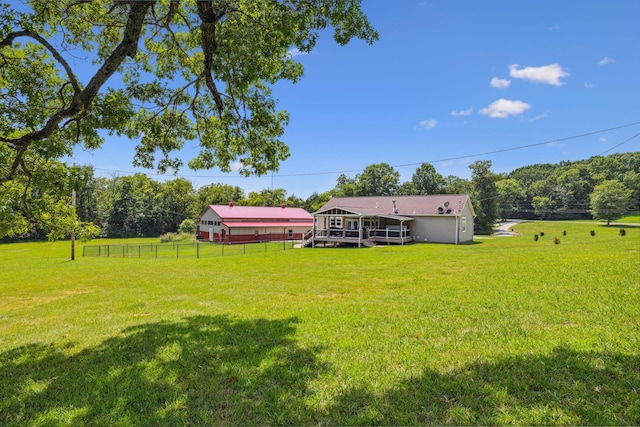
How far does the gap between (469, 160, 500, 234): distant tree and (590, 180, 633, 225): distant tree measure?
1405 cm

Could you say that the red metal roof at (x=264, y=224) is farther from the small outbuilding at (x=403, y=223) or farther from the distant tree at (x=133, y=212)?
the distant tree at (x=133, y=212)

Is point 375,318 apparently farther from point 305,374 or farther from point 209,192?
point 209,192

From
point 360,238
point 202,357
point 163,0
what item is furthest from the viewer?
point 360,238

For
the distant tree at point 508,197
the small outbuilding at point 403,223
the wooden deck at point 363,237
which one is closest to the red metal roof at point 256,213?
the small outbuilding at point 403,223

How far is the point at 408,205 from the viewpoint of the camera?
32.3 m

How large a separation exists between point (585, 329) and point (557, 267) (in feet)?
18.5

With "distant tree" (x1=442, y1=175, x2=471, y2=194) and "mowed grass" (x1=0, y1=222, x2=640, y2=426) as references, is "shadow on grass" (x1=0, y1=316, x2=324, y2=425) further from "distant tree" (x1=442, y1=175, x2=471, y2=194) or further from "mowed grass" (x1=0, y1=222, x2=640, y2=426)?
"distant tree" (x1=442, y1=175, x2=471, y2=194)

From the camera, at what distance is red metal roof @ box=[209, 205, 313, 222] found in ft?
131

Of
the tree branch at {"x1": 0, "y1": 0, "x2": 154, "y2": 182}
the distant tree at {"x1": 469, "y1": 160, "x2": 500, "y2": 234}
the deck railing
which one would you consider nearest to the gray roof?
the deck railing

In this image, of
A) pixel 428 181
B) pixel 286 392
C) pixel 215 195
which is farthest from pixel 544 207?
pixel 286 392

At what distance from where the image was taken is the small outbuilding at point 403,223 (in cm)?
2848

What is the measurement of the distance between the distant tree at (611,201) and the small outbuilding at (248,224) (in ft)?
136

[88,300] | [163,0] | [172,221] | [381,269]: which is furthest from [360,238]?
[172,221]

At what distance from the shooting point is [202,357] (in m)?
4.28
